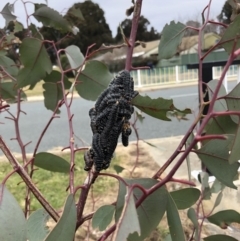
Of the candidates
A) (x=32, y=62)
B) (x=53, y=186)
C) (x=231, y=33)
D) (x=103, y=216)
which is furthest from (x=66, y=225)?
(x=53, y=186)

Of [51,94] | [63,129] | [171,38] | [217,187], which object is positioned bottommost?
[63,129]

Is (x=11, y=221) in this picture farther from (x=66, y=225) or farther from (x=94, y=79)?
(x=94, y=79)

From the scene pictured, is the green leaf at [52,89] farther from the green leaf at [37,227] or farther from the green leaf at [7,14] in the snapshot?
the green leaf at [37,227]

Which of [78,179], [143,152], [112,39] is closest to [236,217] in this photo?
[78,179]

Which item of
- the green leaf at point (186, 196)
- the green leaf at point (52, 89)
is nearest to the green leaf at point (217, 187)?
the green leaf at point (186, 196)

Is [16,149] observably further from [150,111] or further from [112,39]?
[112,39]

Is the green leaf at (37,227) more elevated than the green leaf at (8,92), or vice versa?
the green leaf at (8,92)
